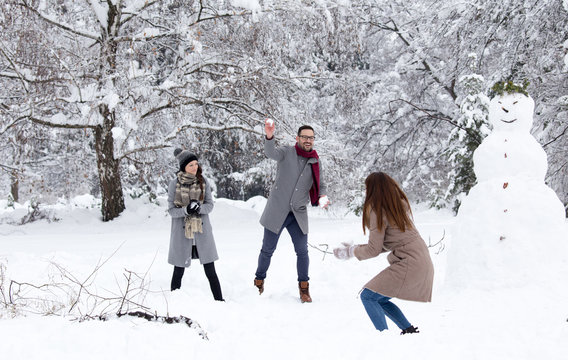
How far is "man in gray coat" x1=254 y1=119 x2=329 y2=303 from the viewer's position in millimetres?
4723

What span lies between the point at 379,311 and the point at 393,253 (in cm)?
43

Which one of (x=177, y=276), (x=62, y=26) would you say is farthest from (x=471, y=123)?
(x=62, y=26)

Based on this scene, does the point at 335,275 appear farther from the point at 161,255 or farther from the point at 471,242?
the point at 161,255

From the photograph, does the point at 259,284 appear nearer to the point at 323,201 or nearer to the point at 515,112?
the point at 323,201

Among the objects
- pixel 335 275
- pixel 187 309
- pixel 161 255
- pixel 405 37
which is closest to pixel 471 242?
pixel 335 275

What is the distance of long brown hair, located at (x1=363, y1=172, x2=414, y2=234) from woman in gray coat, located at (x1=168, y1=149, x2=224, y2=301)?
1776 mm

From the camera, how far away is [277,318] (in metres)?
4.16

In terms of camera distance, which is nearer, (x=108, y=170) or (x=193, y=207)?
(x=193, y=207)

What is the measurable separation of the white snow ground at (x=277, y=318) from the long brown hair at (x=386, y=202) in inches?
30.0

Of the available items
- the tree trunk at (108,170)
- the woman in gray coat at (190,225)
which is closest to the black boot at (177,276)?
the woman in gray coat at (190,225)

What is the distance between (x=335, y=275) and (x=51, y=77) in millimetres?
6101

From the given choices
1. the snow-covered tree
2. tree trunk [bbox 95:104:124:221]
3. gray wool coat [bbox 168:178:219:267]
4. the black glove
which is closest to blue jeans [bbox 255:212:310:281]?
gray wool coat [bbox 168:178:219:267]

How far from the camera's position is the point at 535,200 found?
441cm

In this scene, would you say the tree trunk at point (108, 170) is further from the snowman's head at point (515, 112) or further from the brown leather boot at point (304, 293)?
the snowman's head at point (515, 112)
